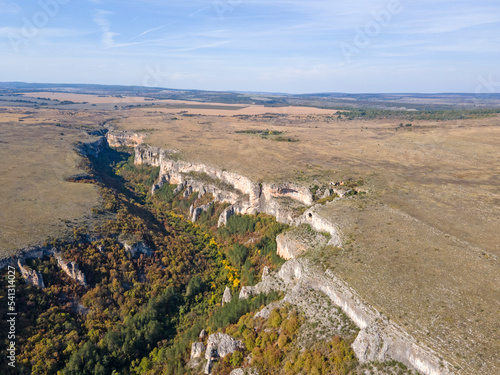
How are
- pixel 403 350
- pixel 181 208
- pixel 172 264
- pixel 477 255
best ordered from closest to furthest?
pixel 403 350 < pixel 477 255 < pixel 172 264 < pixel 181 208

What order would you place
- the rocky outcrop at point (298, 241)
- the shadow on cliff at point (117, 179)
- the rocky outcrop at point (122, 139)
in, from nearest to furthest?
the rocky outcrop at point (298, 241) → the shadow on cliff at point (117, 179) → the rocky outcrop at point (122, 139)

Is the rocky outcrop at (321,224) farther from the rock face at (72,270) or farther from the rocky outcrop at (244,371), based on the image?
the rock face at (72,270)

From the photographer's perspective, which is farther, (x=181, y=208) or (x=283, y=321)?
(x=181, y=208)

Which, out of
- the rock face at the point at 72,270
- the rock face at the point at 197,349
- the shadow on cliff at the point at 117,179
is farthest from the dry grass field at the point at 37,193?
the rock face at the point at 197,349

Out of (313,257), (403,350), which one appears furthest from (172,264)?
(403,350)

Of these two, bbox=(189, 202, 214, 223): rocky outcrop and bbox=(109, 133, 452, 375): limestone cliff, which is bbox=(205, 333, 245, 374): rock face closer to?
bbox=(109, 133, 452, 375): limestone cliff

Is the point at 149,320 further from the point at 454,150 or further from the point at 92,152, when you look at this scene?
the point at 454,150

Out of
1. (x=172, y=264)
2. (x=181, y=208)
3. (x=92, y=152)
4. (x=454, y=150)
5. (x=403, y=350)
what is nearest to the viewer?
(x=403, y=350)

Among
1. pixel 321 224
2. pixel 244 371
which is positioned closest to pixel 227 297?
pixel 244 371
